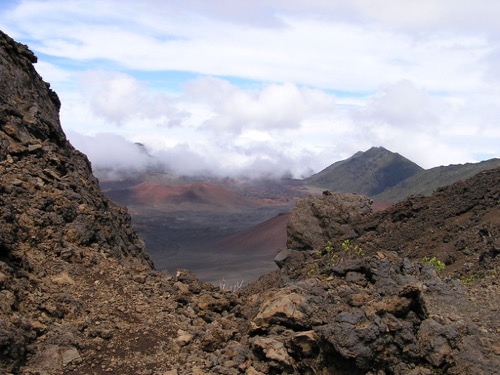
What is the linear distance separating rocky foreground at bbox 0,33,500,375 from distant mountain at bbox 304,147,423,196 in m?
98.2

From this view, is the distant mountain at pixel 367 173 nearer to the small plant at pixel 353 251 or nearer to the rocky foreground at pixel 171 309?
the small plant at pixel 353 251

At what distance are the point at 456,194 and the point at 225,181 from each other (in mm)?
100538

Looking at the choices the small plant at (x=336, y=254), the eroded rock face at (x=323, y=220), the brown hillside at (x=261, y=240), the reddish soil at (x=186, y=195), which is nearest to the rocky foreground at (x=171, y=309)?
the small plant at (x=336, y=254)

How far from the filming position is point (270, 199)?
4218 inches

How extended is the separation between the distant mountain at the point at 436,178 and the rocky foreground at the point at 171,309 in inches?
2240

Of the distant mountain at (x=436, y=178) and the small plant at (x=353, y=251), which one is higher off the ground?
the distant mountain at (x=436, y=178)

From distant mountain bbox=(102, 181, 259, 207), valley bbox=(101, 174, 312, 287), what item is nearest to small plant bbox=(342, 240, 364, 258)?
valley bbox=(101, 174, 312, 287)

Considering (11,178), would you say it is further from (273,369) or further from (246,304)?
(273,369)

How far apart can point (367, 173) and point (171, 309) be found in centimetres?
10998

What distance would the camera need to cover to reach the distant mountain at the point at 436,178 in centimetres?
6675

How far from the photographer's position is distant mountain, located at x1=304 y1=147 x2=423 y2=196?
107 metres

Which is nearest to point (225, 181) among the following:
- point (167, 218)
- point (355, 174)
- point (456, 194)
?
point (355, 174)

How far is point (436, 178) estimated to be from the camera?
7544 cm

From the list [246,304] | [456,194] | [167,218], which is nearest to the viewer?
[246,304]
